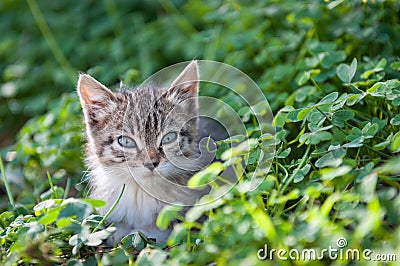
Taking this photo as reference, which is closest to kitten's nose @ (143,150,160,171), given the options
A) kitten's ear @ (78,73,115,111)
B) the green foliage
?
the green foliage

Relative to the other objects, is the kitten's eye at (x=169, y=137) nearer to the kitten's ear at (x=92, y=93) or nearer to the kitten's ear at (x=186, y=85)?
the kitten's ear at (x=186, y=85)

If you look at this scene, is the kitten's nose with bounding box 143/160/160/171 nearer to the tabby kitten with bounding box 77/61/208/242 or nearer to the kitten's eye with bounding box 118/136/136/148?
the tabby kitten with bounding box 77/61/208/242

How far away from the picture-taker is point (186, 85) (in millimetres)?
2416

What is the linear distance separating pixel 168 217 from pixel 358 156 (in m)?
0.86

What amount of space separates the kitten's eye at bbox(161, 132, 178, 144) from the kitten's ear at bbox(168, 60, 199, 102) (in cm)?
16

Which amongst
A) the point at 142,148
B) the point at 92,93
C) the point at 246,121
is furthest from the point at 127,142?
the point at 246,121

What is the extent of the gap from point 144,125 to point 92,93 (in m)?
0.29

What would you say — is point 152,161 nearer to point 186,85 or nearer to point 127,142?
point 127,142

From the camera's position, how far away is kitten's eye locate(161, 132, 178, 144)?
2295 millimetres

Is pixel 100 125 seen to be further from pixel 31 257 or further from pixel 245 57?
pixel 245 57

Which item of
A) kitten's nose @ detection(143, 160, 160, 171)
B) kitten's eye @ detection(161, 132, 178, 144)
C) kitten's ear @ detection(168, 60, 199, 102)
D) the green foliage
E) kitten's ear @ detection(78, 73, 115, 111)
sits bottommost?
the green foliage

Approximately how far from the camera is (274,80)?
2994mm

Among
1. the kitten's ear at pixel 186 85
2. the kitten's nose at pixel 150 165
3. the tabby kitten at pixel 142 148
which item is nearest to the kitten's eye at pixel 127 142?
the tabby kitten at pixel 142 148

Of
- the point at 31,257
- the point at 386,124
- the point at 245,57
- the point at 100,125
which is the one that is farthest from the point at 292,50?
the point at 31,257
